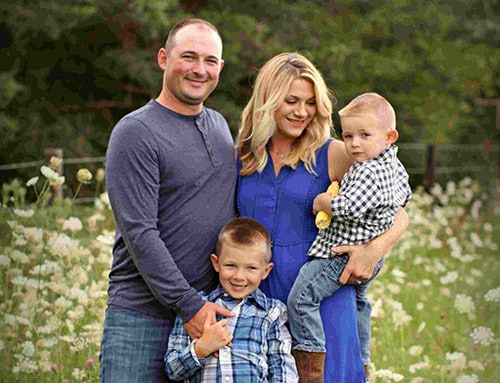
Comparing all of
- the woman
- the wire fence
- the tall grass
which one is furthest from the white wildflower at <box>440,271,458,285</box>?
the wire fence

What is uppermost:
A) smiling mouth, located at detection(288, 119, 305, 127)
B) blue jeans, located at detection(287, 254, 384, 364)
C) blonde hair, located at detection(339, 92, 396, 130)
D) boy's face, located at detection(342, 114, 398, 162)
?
blonde hair, located at detection(339, 92, 396, 130)

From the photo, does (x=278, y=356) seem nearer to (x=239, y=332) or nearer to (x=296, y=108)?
(x=239, y=332)

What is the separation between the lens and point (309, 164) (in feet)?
10.8

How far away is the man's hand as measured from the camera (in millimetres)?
3029

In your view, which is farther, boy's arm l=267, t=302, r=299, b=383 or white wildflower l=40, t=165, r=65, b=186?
white wildflower l=40, t=165, r=65, b=186

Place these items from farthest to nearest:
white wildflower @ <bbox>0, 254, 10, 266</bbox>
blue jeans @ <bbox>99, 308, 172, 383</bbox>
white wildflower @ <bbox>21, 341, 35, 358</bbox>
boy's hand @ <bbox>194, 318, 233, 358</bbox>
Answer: white wildflower @ <bbox>0, 254, 10, 266</bbox>
white wildflower @ <bbox>21, 341, 35, 358</bbox>
blue jeans @ <bbox>99, 308, 172, 383</bbox>
boy's hand @ <bbox>194, 318, 233, 358</bbox>

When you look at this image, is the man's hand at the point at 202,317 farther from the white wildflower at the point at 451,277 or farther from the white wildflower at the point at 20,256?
the white wildflower at the point at 451,277

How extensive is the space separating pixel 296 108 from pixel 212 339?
3.04ft

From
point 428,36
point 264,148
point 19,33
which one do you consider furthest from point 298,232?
point 428,36

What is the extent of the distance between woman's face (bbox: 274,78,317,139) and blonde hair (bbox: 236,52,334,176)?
2 cm

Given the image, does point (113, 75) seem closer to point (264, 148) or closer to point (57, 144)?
point (57, 144)

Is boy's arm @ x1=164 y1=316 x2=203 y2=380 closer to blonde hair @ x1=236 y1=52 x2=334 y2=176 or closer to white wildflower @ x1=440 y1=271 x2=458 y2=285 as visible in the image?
blonde hair @ x1=236 y1=52 x2=334 y2=176

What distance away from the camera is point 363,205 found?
3.09 meters

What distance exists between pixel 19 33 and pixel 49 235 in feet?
19.7
